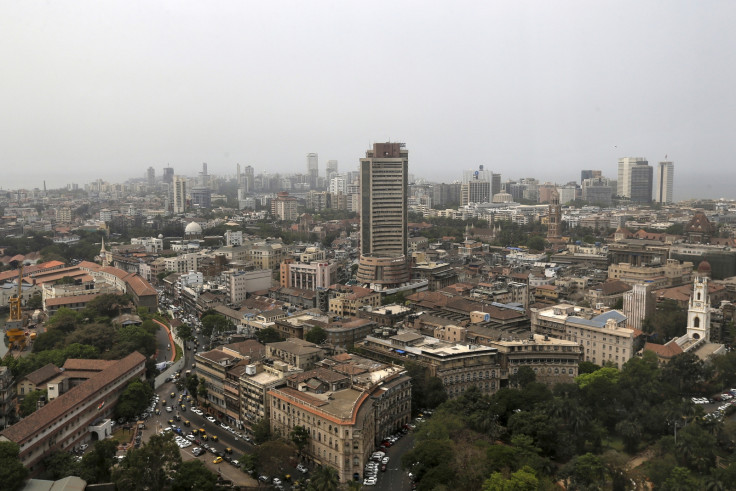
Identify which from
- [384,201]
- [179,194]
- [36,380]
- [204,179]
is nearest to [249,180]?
[204,179]

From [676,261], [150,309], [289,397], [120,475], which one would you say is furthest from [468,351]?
[676,261]

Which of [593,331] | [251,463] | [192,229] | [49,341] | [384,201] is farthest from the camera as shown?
[192,229]

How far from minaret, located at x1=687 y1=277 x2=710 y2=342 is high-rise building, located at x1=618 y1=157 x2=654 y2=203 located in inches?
1959

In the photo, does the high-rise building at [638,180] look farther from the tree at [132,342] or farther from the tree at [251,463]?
the tree at [251,463]

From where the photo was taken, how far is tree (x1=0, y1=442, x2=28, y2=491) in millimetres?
9578

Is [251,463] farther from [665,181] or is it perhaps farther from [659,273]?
[665,181]

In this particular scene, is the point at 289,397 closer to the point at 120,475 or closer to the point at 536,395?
the point at 120,475

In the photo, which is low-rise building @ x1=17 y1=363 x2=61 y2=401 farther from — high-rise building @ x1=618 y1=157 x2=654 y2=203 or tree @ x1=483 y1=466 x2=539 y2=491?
high-rise building @ x1=618 y1=157 x2=654 y2=203

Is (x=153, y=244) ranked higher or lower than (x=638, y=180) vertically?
lower

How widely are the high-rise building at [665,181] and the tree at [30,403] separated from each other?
62073mm

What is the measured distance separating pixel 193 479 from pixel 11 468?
2.81m

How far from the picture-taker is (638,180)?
64688 millimetres

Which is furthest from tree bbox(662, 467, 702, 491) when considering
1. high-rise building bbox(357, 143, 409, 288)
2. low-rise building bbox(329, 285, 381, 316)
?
high-rise building bbox(357, 143, 409, 288)

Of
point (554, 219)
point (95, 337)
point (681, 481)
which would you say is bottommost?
point (681, 481)
